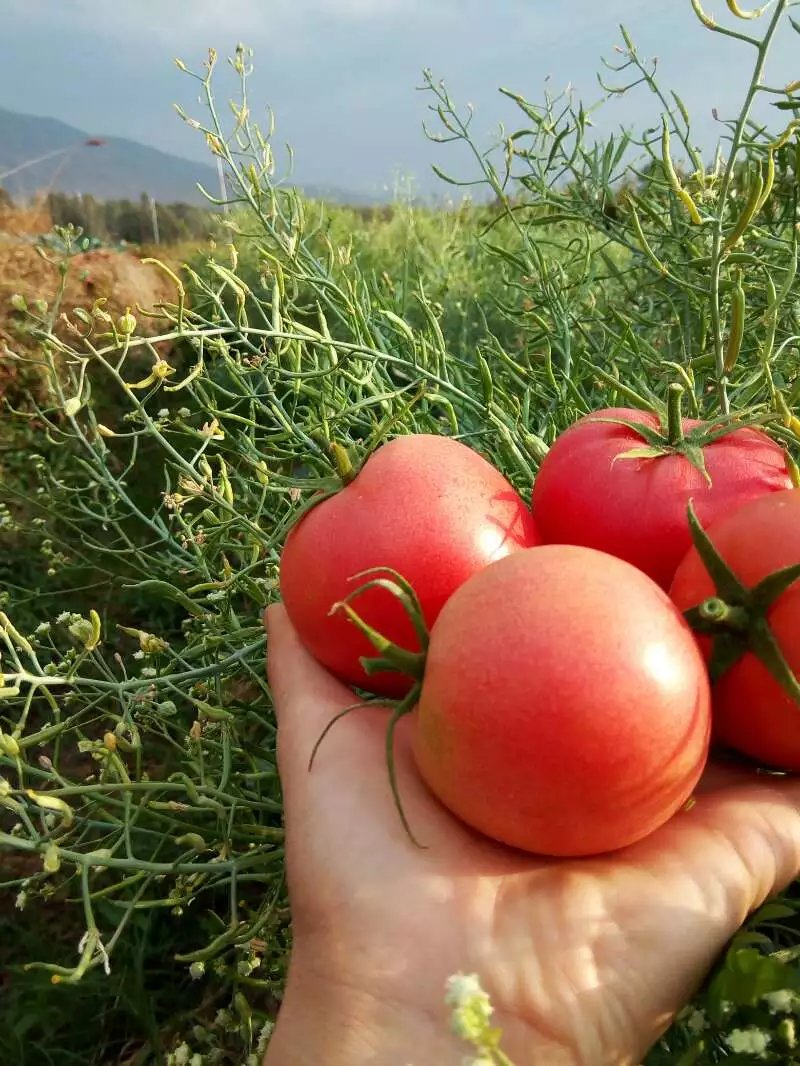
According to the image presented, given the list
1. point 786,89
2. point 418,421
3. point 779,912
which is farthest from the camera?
point 418,421

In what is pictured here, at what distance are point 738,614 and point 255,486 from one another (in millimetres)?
788

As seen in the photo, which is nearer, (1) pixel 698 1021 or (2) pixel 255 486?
(1) pixel 698 1021

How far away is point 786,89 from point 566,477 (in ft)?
0.97

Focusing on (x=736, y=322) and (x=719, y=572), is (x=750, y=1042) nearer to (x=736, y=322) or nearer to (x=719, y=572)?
(x=719, y=572)

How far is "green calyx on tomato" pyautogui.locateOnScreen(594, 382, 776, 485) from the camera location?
542 mm

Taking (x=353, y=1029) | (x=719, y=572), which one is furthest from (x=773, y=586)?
(x=353, y=1029)

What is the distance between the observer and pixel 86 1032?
1.14 meters

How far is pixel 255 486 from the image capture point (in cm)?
114

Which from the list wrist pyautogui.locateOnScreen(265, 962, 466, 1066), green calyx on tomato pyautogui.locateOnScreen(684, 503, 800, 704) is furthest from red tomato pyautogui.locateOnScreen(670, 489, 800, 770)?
wrist pyautogui.locateOnScreen(265, 962, 466, 1066)

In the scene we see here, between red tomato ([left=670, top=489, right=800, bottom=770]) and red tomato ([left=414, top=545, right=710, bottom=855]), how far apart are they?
0.04 meters

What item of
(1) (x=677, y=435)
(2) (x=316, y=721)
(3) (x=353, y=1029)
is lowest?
(3) (x=353, y=1029)

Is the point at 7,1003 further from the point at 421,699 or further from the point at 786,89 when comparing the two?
the point at 786,89

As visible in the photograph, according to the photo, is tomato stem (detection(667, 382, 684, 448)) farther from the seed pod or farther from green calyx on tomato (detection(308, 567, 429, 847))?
green calyx on tomato (detection(308, 567, 429, 847))

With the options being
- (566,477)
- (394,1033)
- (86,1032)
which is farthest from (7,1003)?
(566,477)
